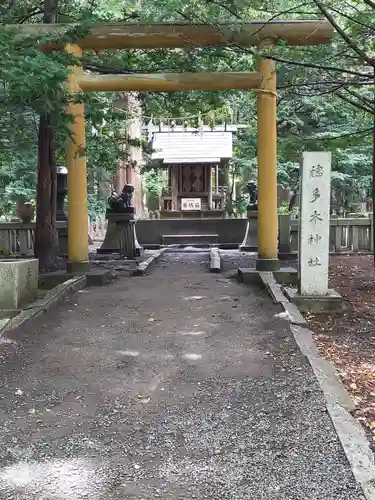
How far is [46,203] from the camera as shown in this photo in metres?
9.43

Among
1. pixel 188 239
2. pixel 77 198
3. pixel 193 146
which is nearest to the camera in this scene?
pixel 77 198

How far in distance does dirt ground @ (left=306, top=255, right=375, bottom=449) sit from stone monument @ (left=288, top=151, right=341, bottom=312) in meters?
0.23

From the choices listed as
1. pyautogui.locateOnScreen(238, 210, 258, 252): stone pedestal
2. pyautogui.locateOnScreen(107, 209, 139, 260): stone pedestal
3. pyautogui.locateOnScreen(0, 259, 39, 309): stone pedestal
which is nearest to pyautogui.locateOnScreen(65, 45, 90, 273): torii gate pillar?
pyautogui.locateOnScreen(0, 259, 39, 309): stone pedestal

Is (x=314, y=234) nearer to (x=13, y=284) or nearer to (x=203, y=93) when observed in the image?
(x=13, y=284)

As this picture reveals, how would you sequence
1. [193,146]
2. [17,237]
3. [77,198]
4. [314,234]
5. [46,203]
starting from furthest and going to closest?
[193,146] < [17,237] < [46,203] < [77,198] < [314,234]

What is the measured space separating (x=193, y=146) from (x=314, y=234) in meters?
12.7

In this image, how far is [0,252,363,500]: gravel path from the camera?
2562 mm

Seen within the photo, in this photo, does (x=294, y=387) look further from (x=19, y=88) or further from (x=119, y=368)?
(x=19, y=88)

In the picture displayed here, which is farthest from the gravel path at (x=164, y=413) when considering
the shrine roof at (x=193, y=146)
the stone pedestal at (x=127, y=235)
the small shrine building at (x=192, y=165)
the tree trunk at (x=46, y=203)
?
the small shrine building at (x=192, y=165)

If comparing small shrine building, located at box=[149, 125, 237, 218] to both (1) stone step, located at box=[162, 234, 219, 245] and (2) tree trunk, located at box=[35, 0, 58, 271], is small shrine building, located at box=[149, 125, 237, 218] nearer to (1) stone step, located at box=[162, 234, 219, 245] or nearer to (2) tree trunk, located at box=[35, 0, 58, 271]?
(1) stone step, located at box=[162, 234, 219, 245]

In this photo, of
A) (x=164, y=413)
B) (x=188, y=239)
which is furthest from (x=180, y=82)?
(x=188, y=239)

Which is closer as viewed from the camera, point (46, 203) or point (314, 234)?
point (314, 234)

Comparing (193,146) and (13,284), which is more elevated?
(193,146)

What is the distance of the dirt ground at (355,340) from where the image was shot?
3.76 m
